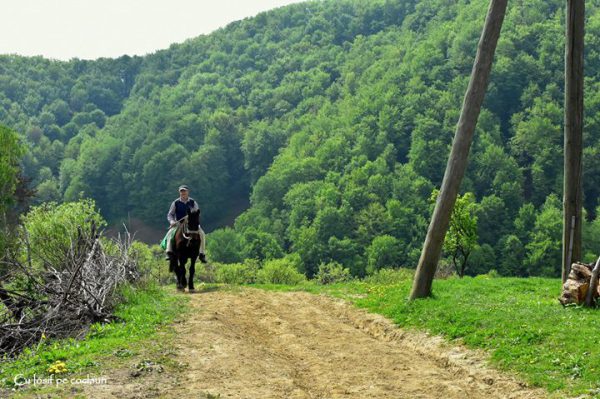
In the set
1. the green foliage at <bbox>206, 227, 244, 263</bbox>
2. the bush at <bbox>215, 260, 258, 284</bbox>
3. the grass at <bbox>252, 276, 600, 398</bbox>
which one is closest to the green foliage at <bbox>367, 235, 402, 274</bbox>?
the green foliage at <bbox>206, 227, 244, 263</bbox>

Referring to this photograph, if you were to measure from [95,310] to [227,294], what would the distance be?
5415 millimetres

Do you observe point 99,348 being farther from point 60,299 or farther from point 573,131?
point 573,131

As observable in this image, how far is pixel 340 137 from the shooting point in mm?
127938

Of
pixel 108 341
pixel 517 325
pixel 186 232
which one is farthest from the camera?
pixel 186 232

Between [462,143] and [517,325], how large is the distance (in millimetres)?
4913

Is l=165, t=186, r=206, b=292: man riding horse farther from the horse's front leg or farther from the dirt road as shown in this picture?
the dirt road

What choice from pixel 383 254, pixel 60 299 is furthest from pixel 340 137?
pixel 60 299

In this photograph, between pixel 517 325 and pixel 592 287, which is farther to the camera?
pixel 592 287

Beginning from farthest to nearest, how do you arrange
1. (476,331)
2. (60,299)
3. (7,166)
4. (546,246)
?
(546,246)
(7,166)
(60,299)
(476,331)

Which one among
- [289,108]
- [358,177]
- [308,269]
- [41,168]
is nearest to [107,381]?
[308,269]

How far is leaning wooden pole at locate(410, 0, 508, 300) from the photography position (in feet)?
47.1

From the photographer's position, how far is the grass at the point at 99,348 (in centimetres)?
897

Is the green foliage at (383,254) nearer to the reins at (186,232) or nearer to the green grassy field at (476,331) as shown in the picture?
A: the reins at (186,232)

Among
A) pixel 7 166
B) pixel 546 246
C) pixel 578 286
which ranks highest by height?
pixel 7 166
